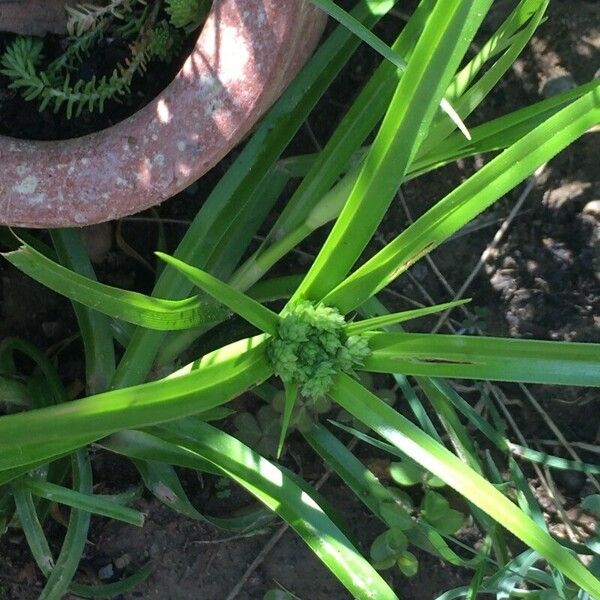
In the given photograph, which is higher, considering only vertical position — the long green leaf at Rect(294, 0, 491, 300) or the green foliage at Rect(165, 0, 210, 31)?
the green foliage at Rect(165, 0, 210, 31)

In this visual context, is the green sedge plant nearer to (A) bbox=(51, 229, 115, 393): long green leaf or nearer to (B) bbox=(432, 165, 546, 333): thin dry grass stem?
(A) bbox=(51, 229, 115, 393): long green leaf

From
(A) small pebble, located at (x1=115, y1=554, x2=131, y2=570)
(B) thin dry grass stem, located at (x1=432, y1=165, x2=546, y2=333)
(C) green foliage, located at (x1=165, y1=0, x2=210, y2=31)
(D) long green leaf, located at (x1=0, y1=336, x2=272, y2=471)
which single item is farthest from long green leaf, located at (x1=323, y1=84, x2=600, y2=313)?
(A) small pebble, located at (x1=115, y1=554, x2=131, y2=570)

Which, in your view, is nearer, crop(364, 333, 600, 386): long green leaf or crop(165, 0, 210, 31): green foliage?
crop(364, 333, 600, 386): long green leaf

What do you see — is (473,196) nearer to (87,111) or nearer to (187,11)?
(187,11)

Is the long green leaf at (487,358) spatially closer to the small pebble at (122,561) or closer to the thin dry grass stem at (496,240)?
the thin dry grass stem at (496,240)

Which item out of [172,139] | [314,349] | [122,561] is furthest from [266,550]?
[172,139]

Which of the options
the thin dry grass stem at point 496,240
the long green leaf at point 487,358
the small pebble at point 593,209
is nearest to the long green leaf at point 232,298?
the long green leaf at point 487,358
